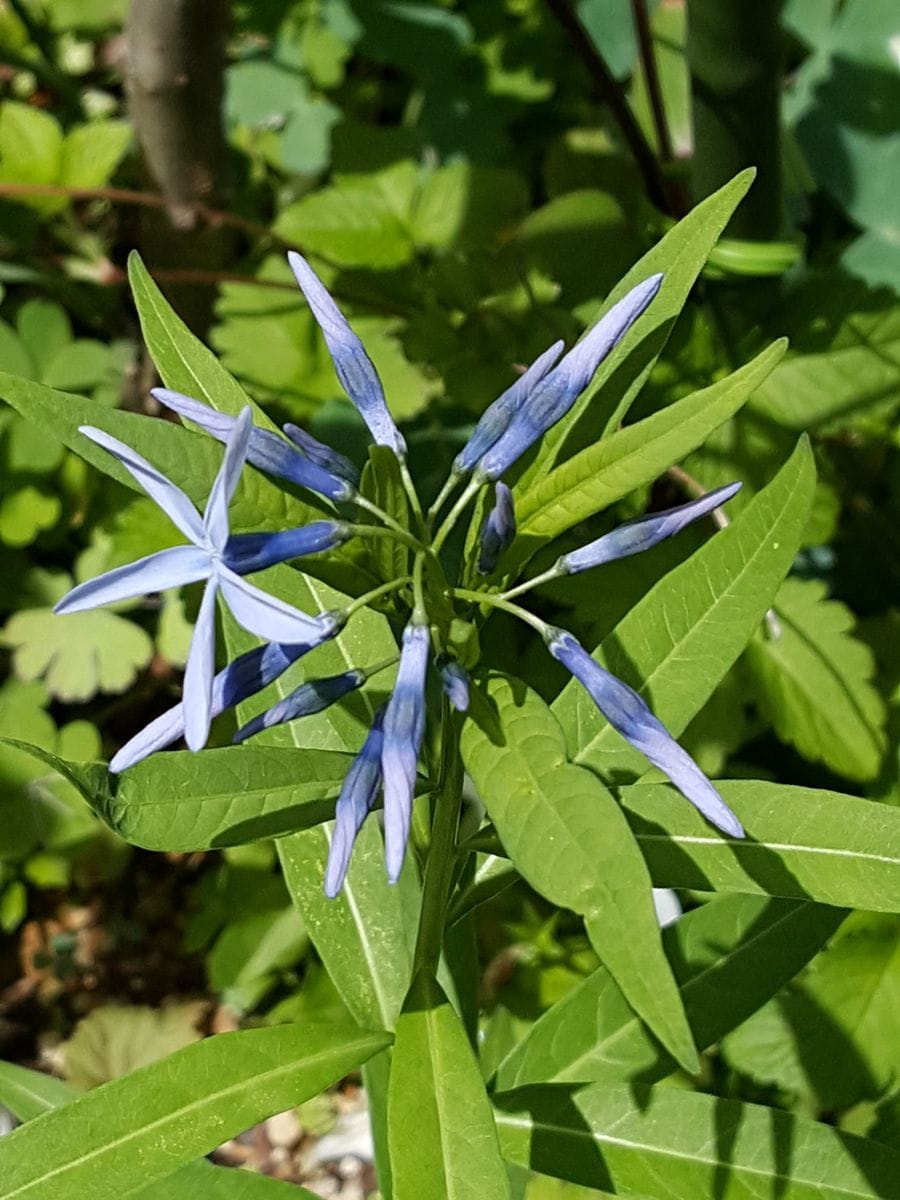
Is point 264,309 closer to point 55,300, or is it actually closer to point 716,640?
point 55,300

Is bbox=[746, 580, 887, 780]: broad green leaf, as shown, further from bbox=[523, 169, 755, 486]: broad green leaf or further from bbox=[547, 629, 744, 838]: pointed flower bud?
bbox=[547, 629, 744, 838]: pointed flower bud

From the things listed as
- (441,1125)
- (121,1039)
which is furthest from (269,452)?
(121,1039)

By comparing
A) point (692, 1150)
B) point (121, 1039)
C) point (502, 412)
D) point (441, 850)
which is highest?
point (502, 412)

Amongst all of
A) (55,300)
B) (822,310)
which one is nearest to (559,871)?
(822,310)

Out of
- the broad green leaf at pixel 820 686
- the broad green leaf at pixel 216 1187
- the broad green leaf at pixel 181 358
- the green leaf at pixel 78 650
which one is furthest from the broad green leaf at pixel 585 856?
the green leaf at pixel 78 650

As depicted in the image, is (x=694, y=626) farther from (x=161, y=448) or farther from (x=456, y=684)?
(x=161, y=448)
